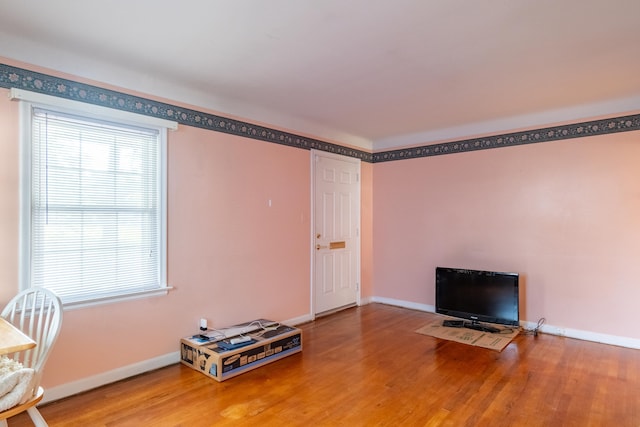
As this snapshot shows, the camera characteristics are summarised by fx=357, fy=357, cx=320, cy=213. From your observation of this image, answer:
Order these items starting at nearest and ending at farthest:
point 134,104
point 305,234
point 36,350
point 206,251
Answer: point 36,350, point 134,104, point 206,251, point 305,234

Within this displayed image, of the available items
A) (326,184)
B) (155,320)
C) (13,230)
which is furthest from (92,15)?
(326,184)

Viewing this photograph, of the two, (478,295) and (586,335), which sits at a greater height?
(478,295)

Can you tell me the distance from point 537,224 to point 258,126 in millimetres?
3263

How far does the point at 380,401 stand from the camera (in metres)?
2.47

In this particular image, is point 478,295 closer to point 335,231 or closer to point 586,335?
point 586,335

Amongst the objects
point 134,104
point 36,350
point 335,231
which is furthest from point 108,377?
point 335,231

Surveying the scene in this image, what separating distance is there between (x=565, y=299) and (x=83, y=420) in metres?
4.41

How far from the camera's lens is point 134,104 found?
2844mm

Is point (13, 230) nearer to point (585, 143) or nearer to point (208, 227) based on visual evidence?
point (208, 227)

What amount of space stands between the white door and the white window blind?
1.99m

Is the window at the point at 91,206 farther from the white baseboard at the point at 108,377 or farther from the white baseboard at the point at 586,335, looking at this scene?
the white baseboard at the point at 586,335

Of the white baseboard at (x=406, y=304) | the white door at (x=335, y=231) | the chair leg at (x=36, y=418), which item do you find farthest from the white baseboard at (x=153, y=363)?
the white baseboard at (x=406, y=304)

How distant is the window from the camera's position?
2.40 meters

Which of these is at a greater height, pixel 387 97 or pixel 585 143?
pixel 387 97
